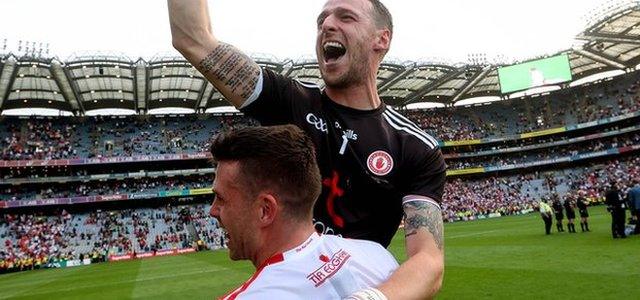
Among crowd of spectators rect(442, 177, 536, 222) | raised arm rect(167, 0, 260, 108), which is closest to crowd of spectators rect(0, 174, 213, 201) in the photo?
crowd of spectators rect(442, 177, 536, 222)

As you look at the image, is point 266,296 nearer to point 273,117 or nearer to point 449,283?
point 273,117

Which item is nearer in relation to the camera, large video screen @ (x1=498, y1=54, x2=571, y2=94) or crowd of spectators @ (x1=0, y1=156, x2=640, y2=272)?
crowd of spectators @ (x1=0, y1=156, x2=640, y2=272)

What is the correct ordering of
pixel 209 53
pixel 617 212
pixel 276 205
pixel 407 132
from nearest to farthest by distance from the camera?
pixel 276 205, pixel 209 53, pixel 407 132, pixel 617 212

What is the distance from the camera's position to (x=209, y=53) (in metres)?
→ 2.53

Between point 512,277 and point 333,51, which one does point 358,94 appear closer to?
point 333,51

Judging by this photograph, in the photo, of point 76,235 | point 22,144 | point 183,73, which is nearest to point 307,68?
point 183,73

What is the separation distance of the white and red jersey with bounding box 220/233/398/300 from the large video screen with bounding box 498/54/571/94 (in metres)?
60.1

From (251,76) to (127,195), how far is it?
53.3 metres

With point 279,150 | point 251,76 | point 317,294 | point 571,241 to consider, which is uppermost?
point 251,76

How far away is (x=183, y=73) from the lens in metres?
45.5

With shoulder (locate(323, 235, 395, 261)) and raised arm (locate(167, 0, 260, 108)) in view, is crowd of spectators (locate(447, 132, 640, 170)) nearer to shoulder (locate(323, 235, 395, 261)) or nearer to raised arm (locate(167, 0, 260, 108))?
raised arm (locate(167, 0, 260, 108))

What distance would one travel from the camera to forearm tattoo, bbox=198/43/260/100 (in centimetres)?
256

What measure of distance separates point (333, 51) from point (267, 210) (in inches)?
48.1

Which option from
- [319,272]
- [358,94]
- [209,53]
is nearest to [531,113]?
[358,94]
